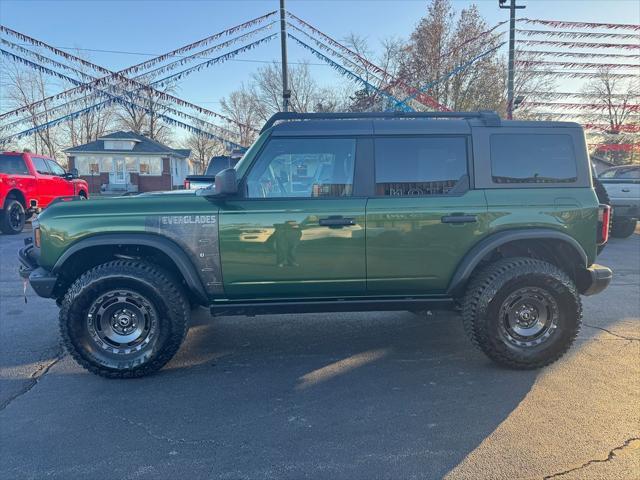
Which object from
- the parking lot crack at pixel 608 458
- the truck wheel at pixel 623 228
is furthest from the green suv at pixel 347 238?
the truck wheel at pixel 623 228

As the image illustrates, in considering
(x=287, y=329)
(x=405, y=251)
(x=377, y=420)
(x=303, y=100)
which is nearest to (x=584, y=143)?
(x=405, y=251)

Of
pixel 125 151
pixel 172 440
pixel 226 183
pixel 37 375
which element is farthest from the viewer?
pixel 125 151

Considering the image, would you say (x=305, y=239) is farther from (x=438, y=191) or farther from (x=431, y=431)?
(x=431, y=431)

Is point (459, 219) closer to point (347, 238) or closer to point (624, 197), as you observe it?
point (347, 238)

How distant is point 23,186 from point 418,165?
38.9 ft

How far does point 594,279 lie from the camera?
3602 mm

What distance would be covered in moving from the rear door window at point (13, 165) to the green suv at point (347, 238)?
9.85m

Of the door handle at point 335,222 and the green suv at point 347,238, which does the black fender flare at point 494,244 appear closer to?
the green suv at point 347,238

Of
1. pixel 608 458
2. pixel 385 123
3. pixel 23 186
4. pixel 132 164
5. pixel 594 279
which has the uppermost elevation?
pixel 132 164

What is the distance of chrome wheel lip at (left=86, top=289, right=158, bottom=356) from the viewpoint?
10.9ft

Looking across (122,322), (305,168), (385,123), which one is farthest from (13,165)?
(385,123)

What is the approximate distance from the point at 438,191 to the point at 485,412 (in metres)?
1.73

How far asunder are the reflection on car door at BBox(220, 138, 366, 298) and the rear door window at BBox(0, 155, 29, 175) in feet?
36.5

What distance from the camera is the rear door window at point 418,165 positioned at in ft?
11.4
